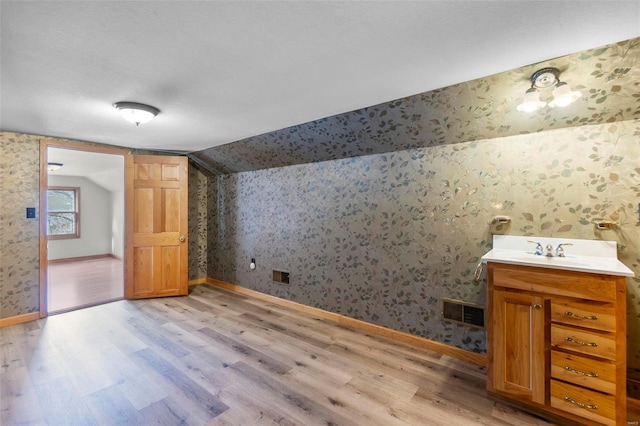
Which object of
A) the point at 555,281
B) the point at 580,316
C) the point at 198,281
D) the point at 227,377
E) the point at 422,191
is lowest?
the point at 227,377

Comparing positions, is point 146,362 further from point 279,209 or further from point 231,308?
point 279,209

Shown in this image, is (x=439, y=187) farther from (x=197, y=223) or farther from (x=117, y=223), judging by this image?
(x=117, y=223)

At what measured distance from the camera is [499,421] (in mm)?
1743

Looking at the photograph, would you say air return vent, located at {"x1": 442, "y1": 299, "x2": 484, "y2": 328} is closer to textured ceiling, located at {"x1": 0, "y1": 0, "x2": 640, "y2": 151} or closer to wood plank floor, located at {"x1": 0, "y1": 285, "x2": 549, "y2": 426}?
wood plank floor, located at {"x1": 0, "y1": 285, "x2": 549, "y2": 426}

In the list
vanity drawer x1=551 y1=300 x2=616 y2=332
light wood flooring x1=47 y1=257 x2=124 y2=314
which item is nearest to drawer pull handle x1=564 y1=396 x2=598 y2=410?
vanity drawer x1=551 y1=300 x2=616 y2=332

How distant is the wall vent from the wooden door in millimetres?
1484

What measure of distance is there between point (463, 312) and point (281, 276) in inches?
92.3

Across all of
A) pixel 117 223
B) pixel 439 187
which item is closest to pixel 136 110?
pixel 439 187

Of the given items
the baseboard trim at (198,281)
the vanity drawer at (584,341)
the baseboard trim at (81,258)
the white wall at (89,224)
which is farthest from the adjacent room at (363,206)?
the white wall at (89,224)

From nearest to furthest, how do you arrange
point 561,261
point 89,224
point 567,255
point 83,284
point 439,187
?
point 561,261 → point 567,255 → point 439,187 → point 83,284 → point 89,224

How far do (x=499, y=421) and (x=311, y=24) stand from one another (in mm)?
2566

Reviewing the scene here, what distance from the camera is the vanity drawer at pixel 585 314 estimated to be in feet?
5.18

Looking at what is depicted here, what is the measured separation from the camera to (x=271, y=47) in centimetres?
160

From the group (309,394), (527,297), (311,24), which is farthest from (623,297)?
(311,24)
